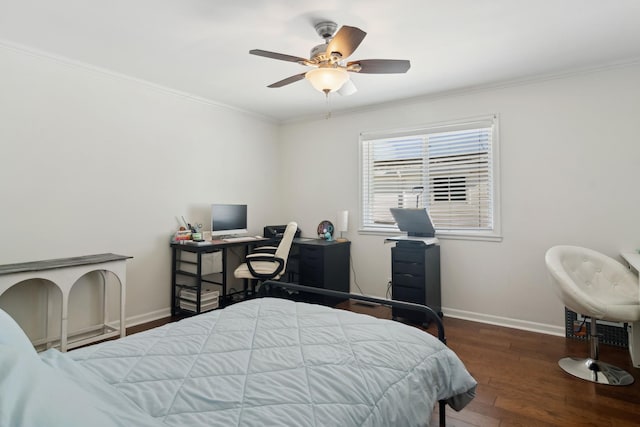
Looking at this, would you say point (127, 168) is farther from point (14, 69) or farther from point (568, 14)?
point (568, 14)

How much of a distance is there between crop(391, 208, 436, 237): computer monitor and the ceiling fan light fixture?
171 cm

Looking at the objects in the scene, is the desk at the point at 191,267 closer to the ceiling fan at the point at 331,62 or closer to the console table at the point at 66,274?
the console table at the point at 66,274

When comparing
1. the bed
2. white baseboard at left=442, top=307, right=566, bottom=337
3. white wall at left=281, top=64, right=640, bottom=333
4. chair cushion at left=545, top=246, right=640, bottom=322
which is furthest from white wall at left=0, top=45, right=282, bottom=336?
chair cushion at left=545, top=246, right=640, bottom=322

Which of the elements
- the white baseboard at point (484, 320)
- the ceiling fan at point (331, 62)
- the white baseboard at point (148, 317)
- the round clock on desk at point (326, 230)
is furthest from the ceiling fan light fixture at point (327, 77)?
the white baseboard at point (148, 317)

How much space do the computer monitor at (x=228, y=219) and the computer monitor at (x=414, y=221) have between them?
1876 millimetres

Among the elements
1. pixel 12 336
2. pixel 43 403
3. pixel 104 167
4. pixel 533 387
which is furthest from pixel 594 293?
pixel 104 167

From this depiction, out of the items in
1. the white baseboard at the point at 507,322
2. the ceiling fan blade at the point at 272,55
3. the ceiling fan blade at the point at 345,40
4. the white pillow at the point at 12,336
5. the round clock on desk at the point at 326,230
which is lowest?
the white baseboard at the point at 507,322

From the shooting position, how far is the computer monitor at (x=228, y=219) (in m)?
3.90

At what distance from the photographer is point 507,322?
11.2ft

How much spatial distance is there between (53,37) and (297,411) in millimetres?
3138

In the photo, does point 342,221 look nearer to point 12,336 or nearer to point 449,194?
point 449,194

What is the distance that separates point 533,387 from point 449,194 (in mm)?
2072

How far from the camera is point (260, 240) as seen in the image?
4078mm

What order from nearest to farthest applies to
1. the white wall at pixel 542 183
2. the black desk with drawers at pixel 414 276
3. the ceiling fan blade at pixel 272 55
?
the ceiling fan blade at pixel 272 55, the white wall at pixel 542 183, the black desk with drawers at pixel 414 276
